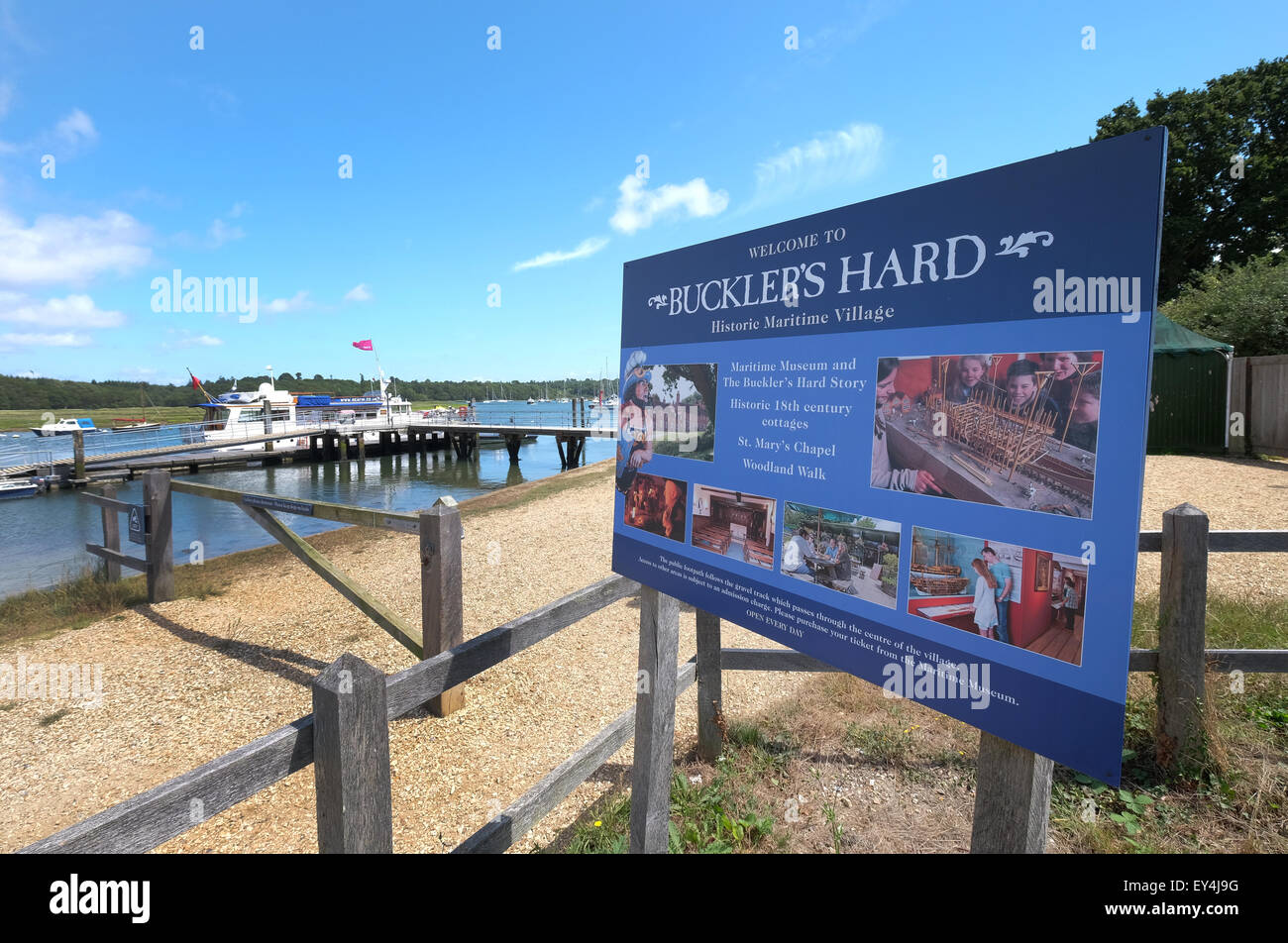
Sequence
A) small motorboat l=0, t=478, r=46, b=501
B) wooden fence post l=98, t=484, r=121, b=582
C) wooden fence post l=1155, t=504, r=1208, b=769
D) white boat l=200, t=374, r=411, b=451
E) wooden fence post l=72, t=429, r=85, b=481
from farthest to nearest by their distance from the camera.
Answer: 1. white boat l=200, t=374, r=411, b=451
2. wooden fence post l=72, t=429, r=85, b=481
3. small motorboat l=0, t=478, r=46, b=501
4. wooden fence post l=98, t=484, r=121, b=582
5. wooden fence post l=1155, t=504, r=1208, b=769

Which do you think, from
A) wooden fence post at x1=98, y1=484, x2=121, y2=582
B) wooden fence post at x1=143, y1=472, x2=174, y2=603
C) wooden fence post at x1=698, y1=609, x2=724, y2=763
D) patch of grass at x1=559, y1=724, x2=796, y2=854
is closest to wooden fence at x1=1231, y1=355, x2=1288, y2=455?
patch of grass at x1=559, y1=724, x2=796, y2=854

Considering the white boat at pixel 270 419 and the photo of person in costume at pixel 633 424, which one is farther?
the white boat at pixel 270 419

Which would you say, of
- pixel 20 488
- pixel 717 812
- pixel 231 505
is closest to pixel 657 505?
pixel 717 812

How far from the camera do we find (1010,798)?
166 cm

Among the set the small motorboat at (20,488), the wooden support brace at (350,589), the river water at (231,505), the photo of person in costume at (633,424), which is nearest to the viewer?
the photo of person in costume at (633,424)

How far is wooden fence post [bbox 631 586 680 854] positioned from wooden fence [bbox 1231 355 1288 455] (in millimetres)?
16757

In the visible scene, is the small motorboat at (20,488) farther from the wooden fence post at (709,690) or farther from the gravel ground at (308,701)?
the wooden fence post at (709,690)

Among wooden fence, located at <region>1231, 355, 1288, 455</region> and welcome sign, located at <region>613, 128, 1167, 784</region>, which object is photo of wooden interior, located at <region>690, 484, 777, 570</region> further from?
wooden fence, located at <region>1231, 355, 1288, 455</region>

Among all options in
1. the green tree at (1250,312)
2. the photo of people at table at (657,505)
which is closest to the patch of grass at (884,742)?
the photo of people at table at (657,505)

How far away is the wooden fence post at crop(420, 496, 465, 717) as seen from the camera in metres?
4.35

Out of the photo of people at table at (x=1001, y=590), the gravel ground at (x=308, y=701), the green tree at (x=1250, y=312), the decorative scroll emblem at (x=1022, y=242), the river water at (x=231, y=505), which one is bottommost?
the river water at (x=231, y=505)

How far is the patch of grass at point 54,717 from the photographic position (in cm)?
466

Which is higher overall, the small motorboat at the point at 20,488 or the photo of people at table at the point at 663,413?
the photo of people at table at the point at 663,413

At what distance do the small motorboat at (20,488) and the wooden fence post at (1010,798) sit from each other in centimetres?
3515
